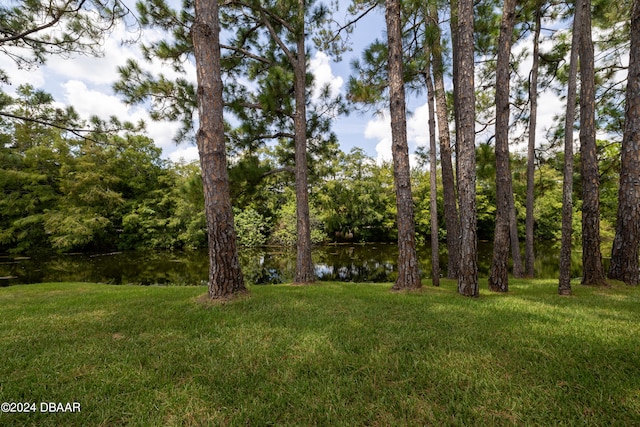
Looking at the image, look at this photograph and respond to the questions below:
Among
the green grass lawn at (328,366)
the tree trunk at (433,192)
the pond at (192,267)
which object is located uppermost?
the tree trunk at (433,192)

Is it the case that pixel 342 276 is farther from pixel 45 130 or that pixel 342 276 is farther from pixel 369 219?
pixel 45 130

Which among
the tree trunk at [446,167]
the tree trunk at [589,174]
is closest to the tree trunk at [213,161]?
the tree trunk at [446,167]

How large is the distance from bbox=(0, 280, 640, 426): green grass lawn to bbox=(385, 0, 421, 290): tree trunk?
5.53ft

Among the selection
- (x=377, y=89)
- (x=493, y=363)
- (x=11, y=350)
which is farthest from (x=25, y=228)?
(x=493, y=363)

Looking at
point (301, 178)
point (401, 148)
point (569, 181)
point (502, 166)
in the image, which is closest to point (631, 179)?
point (569, 181)

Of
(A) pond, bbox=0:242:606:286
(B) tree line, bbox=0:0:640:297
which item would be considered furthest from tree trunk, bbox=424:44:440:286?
(A) pond, bbox=0:242:606:286

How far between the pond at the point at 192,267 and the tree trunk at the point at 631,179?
20.0 ft

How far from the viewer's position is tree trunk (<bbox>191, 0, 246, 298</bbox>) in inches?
176

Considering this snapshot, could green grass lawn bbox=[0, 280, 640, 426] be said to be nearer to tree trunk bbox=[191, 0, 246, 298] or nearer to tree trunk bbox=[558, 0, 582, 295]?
tree trunk bbox=[191, 0, 246, 298]

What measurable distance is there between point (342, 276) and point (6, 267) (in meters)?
18.1

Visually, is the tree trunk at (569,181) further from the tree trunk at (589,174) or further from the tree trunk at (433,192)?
the tree trunk at (433,192)

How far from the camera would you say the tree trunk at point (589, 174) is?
5.86 m

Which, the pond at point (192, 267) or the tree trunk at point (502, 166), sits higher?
the tree trunk at point (502, 166)

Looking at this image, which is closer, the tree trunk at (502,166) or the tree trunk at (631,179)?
the tree trunk at (502,166)
